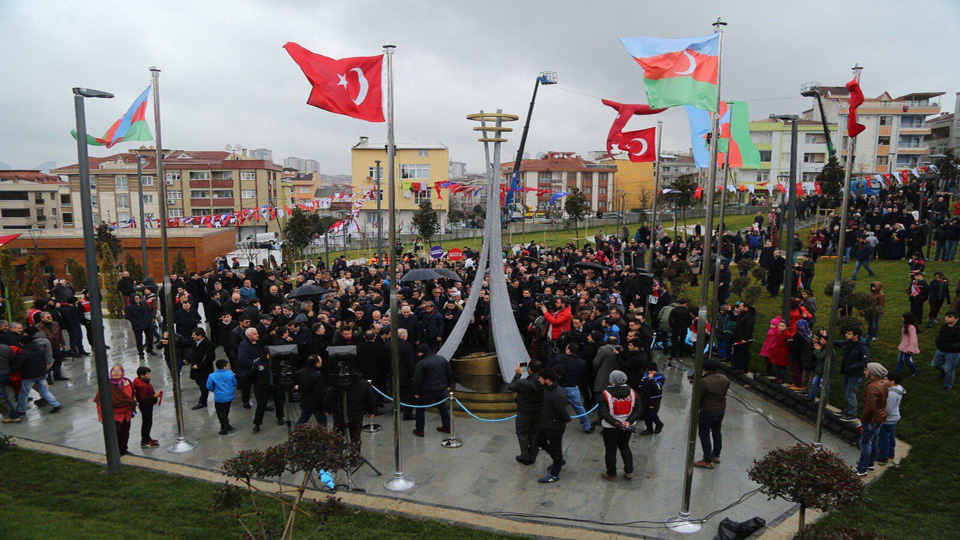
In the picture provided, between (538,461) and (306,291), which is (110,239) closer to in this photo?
(306,291)

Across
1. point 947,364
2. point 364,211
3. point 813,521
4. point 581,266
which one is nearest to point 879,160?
point 364,211

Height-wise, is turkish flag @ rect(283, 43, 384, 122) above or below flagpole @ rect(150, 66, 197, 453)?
above

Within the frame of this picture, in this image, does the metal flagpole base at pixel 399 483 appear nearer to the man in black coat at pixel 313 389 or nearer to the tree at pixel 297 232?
the man in black coat at pixel 313 389

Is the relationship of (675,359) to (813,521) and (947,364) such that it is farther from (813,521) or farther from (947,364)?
(813,521)

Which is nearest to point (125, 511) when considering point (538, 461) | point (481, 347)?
point (538, 461)

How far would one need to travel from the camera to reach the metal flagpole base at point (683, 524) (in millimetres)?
7543

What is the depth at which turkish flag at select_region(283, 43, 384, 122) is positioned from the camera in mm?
7914

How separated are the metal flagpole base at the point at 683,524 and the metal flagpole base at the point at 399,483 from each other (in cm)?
367

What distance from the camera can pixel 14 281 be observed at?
20516 millimetres

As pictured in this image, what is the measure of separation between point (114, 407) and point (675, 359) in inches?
489

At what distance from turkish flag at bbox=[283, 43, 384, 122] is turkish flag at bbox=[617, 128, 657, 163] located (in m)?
9.06

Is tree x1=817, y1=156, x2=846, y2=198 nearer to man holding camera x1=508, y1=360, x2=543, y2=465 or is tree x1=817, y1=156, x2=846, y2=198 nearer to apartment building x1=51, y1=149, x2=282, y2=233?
man holding camera x1=508, y1=360, x2=543, y2=465

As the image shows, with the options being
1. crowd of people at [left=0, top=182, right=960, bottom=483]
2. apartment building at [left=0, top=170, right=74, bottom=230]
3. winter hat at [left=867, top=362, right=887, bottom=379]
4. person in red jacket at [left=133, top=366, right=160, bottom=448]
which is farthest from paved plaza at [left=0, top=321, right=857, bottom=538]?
apartment building at [left=0, top=170, right=74, bottom=230]

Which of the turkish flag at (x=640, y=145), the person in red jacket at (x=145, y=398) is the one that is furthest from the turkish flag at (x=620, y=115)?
the person in red jacket at (x=145, y=398)
